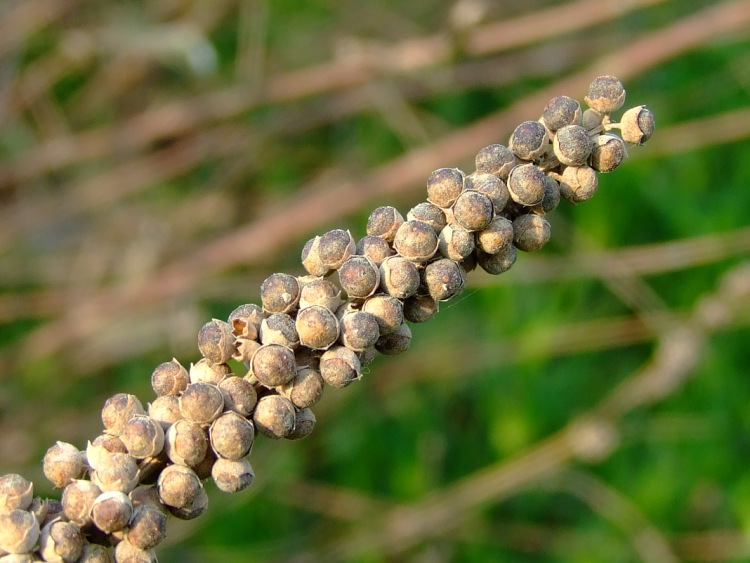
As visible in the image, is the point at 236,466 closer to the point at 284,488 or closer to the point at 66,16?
the point at 284,488

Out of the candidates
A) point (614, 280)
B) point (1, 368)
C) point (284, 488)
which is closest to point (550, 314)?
point (614, 280)

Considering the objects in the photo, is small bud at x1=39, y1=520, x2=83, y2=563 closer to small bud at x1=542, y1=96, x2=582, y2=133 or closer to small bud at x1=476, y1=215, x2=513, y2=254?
small bud at x1=476, y1=215, x2=513, y2=254

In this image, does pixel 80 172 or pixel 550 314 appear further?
pixel 80 172

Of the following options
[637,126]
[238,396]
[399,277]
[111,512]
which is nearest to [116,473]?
[111,512]

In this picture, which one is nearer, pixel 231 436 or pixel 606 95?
pixel 231 436

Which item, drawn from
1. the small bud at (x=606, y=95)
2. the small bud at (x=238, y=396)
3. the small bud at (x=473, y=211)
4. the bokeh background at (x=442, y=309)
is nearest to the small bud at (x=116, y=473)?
the small bud at (x=238, y=396)

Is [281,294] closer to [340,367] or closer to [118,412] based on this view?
[340,367]

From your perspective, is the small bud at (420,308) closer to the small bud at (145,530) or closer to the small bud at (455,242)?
the small bud at (455,242)
